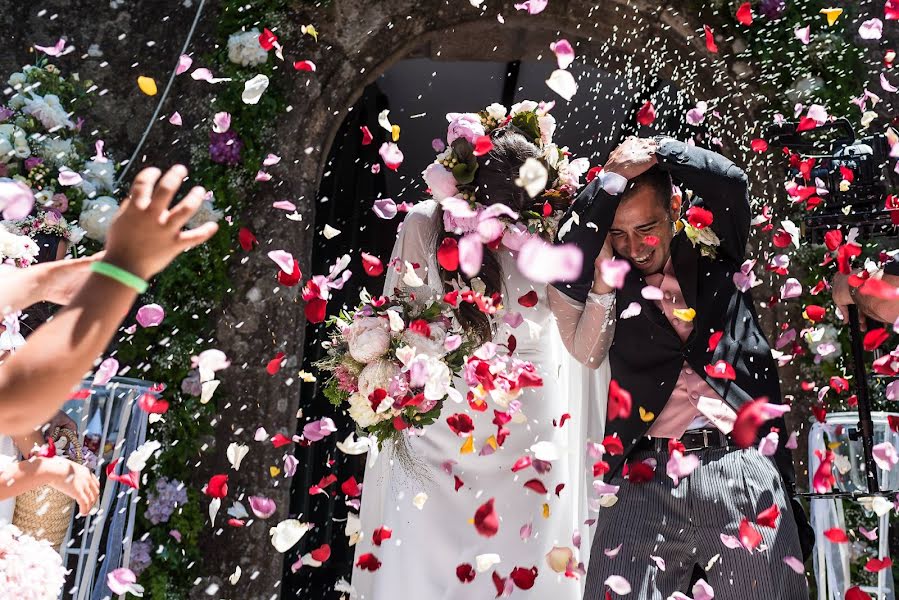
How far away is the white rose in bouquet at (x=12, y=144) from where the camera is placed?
4234 millimetres

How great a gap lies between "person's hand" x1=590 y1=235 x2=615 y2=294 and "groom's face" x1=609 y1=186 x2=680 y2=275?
6 cm

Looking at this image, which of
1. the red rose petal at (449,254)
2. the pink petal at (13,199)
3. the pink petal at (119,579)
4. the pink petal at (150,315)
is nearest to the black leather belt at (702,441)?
the red rose petal at (449,254)

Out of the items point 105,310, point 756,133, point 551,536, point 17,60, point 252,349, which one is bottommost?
point 551,536

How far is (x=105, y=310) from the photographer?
140cm

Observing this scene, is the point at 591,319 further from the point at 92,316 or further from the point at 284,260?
the point at 284,260

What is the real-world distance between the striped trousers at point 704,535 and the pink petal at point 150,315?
267 centimetres

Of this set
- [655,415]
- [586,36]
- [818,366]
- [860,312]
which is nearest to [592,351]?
[655,415]

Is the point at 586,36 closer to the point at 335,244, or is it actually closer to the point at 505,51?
the point at 505,51

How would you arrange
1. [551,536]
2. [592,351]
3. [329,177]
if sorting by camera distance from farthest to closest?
[329,177] → [551,536] → [592,351]

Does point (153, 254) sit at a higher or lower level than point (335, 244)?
lower

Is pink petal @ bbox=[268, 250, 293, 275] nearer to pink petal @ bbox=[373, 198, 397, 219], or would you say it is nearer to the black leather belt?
pink petal @ bbox=[373, 198, 397, 219]

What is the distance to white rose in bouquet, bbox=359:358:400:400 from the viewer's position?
118 inches

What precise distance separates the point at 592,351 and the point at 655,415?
34 cm

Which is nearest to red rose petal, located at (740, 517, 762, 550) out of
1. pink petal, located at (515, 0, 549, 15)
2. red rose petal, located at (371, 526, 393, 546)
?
red rose petal, located at (371, 526, 393, 546)
